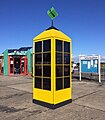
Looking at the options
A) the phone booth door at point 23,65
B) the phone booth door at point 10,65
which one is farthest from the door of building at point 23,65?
the phone booth door at point 10,65

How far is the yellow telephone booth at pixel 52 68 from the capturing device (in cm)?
641

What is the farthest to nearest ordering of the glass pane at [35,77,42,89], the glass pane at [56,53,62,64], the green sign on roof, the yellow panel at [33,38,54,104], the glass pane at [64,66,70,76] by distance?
the green sign on roof, the glass pane at [64,66,70,76], the glass pane at [35,77,42,89], the glass pane at [56,53,62,64], the yellow panel at [33,38,54,104]

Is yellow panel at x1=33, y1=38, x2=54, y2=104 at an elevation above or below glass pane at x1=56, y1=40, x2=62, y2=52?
below

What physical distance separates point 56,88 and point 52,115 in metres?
1.17

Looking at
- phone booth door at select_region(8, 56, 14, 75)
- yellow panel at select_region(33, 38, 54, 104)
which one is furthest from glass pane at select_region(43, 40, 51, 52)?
phone booth door at select_region(8, 56, 14, 75)

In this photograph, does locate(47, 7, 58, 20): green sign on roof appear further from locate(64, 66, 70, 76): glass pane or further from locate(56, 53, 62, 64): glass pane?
locate(64, 66, 70, 76): glass pane

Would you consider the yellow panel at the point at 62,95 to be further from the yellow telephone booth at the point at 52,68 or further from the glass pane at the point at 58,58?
the glass pane at the point at 58,58

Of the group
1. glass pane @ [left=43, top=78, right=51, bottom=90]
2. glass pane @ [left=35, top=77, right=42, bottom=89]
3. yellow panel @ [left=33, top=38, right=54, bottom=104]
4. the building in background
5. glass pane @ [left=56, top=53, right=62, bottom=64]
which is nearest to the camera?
yellow panel @ [left=33, top=38, right=54, bottom=104]

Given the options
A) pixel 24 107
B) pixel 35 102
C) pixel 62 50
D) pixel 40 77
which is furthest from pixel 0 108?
pixel 62 50

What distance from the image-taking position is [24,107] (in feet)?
21.0

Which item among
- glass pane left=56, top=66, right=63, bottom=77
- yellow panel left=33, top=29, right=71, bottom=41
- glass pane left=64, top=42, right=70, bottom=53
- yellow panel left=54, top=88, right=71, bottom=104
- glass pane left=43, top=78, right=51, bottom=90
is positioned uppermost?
yellow panel left=33, top=29, right=71, bottom=41

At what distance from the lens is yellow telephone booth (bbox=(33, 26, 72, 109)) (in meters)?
6.41

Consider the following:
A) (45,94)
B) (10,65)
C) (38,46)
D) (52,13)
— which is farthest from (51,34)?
(10,65)

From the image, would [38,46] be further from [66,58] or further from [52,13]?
[52,13]
